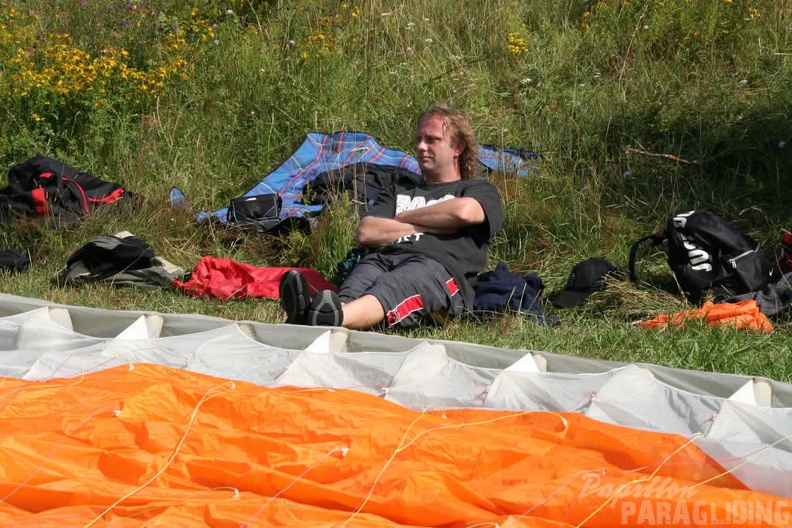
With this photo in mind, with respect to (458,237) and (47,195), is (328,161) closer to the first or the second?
(47,195)

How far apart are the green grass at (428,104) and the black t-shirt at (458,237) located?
329 millimetres

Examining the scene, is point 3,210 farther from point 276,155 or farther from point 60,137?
point 276,155

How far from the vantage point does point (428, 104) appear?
286 inches

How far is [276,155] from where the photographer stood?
7223mm

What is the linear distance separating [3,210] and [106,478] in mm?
4174

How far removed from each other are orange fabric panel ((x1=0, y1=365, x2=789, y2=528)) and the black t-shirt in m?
1.84

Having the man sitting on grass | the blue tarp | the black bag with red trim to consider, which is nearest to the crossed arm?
the man sitting on grass

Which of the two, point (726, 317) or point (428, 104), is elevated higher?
A: point (428, 104)

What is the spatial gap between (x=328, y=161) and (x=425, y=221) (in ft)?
6.82

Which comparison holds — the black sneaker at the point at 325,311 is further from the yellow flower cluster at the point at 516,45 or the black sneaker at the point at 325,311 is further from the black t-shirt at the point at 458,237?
the yellow flower cluster at the point at 516,45

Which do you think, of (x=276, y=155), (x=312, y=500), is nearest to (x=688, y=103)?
(x=276, y=155)

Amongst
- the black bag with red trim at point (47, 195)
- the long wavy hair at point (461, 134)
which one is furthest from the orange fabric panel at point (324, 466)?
the black bag with red trim at point (47, 195)

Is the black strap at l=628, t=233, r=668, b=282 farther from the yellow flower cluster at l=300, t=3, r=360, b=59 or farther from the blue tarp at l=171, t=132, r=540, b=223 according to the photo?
the yellow flower cluster at l=300, t=3, r=360, b=59

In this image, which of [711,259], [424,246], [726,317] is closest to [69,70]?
[424,246]
